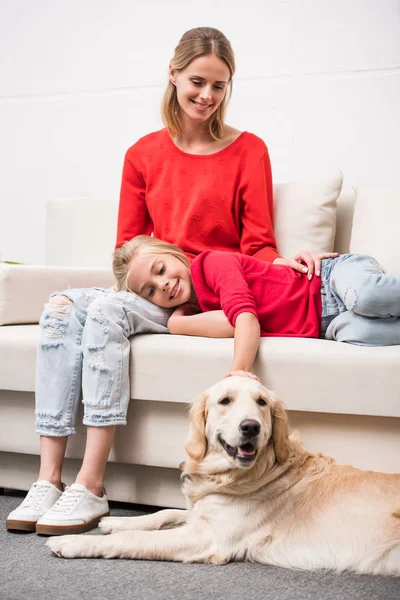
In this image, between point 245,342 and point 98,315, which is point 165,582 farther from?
point 98,315

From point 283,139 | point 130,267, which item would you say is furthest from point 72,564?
point 283,139

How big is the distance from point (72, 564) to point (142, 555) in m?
0.16

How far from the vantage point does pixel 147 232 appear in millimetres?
2723

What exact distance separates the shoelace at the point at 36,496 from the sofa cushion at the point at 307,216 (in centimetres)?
125

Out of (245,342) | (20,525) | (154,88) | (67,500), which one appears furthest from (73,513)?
(154,88)

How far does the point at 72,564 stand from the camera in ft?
→ 5.17

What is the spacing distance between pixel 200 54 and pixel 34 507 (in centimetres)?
159

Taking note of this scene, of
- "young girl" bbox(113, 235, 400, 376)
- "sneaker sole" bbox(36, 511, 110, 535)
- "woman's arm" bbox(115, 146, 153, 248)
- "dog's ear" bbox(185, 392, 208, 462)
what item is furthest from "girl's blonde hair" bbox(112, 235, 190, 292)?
"sneaker sole" bbox(36, 511, 110, 535)

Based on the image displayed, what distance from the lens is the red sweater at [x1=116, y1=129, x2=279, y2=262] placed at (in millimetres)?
→ 2502

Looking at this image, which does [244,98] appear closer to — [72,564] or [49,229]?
[49,229]

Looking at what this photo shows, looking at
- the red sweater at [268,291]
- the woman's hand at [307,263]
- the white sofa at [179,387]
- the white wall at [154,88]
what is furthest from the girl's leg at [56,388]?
the white wall at [154,88]

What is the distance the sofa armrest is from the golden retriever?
0.90 meters

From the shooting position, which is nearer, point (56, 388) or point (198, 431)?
point (198, 431)

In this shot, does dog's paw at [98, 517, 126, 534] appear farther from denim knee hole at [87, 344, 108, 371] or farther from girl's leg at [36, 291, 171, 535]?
denim knee hole at [87, 344, 108, 371]
